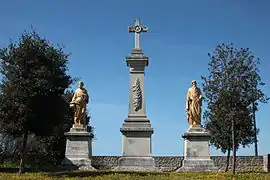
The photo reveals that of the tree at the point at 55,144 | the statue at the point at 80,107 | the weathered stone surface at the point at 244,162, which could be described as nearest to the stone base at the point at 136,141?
the statue at the point at 80,107

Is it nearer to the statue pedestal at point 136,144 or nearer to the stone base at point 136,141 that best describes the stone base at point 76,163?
the statue pedestal at point 136,144

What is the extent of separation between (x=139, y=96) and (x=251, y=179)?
892cm

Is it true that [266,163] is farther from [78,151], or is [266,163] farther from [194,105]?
[78,151]

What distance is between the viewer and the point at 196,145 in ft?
66.0

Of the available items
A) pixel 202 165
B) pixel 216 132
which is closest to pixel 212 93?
pixel 202 165

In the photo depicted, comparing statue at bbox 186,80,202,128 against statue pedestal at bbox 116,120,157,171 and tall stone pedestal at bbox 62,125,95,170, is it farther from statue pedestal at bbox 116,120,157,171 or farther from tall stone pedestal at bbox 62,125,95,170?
tall stone pedestal at bbox 62,125,95,170

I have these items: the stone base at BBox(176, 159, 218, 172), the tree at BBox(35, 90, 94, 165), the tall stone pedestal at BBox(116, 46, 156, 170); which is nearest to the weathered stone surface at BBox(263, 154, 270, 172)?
the stone base at BBox(176, 159, 218, 172)

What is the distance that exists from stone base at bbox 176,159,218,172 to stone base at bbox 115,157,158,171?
5.27ft

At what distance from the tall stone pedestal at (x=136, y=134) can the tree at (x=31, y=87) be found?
387 cm

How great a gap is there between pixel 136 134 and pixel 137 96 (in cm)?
219

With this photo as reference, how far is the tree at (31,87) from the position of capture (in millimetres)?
18016

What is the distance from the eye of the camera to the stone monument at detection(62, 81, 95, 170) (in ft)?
66.9

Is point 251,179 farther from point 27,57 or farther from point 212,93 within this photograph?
point 27,57

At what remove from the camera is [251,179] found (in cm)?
1410
